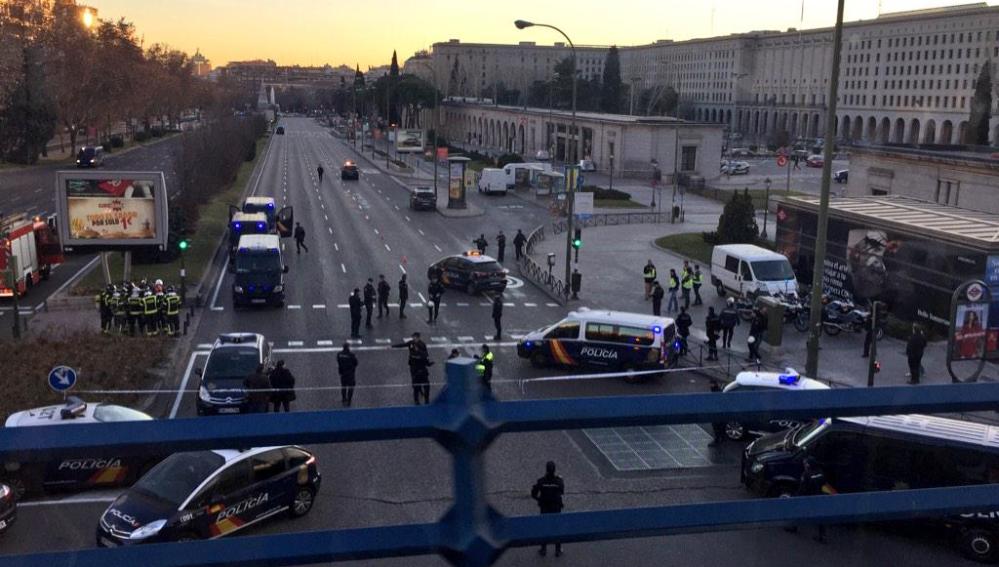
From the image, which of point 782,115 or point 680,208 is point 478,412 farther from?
point 782,115

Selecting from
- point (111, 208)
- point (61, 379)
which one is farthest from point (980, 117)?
point (61, 379)

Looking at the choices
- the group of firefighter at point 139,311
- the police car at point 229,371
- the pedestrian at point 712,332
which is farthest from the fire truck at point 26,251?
the pedestrian at point 712,332

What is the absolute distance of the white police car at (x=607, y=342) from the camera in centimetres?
1655

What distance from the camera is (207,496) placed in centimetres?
425

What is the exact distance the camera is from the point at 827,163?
15039mm

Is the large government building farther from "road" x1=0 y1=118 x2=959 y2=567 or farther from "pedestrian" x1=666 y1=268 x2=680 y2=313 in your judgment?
"pedestrian" x1=666 y1=268 x2=680 y2=313

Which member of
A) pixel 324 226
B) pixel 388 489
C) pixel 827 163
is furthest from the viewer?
pixel 324 226

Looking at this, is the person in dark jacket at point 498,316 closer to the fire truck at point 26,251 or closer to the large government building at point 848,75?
the fire truck at point 26,251

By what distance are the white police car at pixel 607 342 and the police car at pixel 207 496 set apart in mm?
10696

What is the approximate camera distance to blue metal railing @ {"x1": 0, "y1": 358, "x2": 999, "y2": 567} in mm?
1548

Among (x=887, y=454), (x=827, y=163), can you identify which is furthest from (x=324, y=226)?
(x=887, y=454)

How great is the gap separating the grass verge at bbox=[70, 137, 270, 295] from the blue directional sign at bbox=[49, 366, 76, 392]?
1246 centimetres

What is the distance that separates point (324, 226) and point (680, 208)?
16325mm

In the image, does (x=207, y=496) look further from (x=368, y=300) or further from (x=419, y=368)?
(x=368, y=300)
